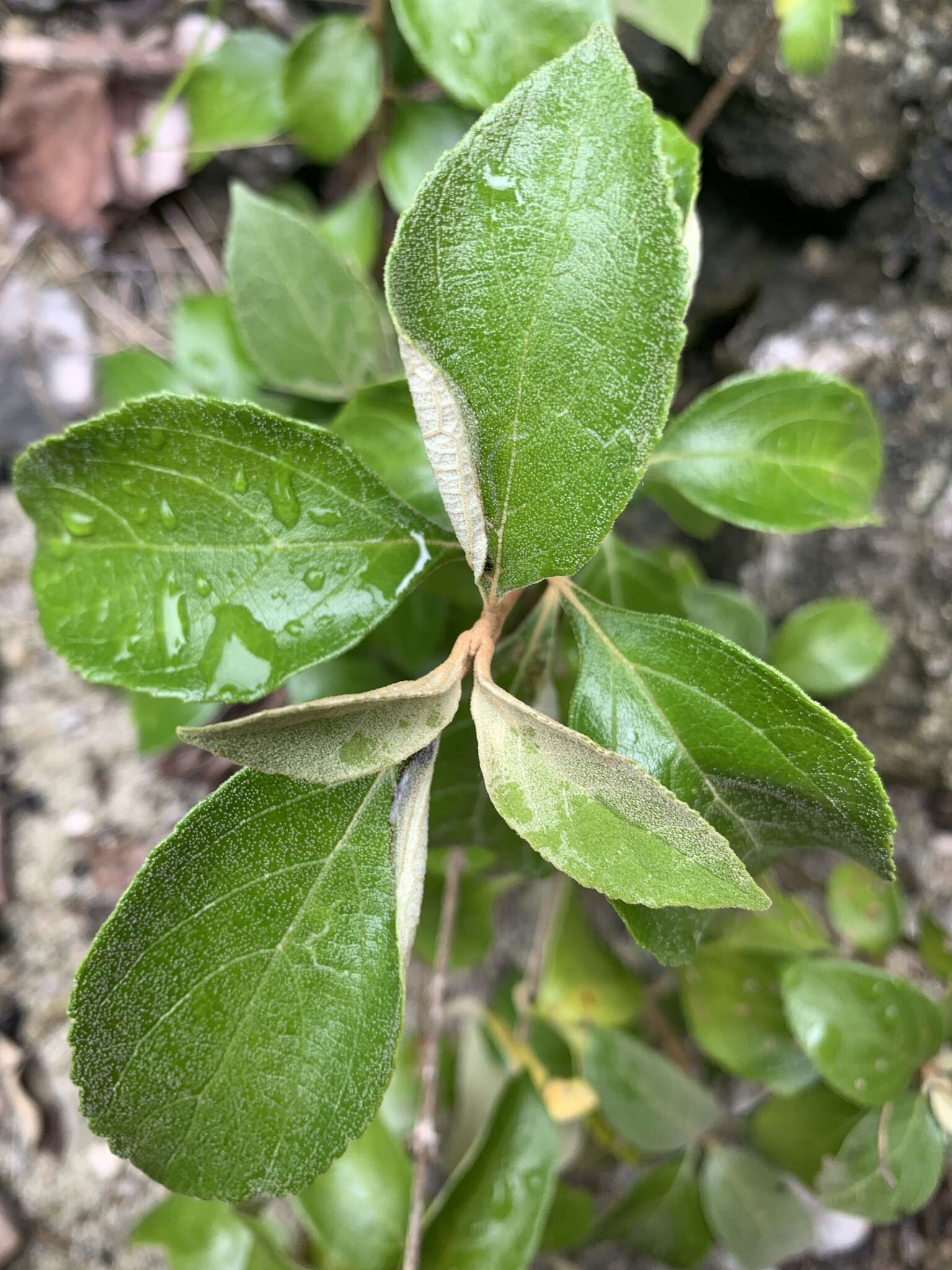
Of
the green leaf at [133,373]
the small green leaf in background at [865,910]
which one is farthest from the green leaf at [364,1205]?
the green leaf at [133,373]

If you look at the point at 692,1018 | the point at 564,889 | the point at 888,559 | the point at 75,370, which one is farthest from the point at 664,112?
the point at 692,1018

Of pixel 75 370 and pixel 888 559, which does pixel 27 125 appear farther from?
pixel 888 559

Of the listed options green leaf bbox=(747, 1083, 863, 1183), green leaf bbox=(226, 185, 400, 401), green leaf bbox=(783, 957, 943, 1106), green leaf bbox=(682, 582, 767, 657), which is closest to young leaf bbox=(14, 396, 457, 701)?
green leaf bbox=(226, 185, 400, 401)

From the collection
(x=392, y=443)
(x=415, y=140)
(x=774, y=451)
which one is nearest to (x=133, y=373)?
(x=415, y=140)

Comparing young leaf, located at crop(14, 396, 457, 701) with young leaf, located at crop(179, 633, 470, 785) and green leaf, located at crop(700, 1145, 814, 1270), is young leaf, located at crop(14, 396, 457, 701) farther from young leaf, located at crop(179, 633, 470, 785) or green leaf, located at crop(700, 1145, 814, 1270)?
green leaf, located at crop(700, 1145, 814, 1270)

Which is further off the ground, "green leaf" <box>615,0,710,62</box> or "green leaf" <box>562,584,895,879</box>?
"green leaf" <box>615,0,710,62</box>

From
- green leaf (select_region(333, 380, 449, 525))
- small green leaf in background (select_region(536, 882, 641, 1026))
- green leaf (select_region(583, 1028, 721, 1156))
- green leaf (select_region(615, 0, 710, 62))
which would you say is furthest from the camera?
small green leaf in background (select_region(536, 882, 641, 1026))
